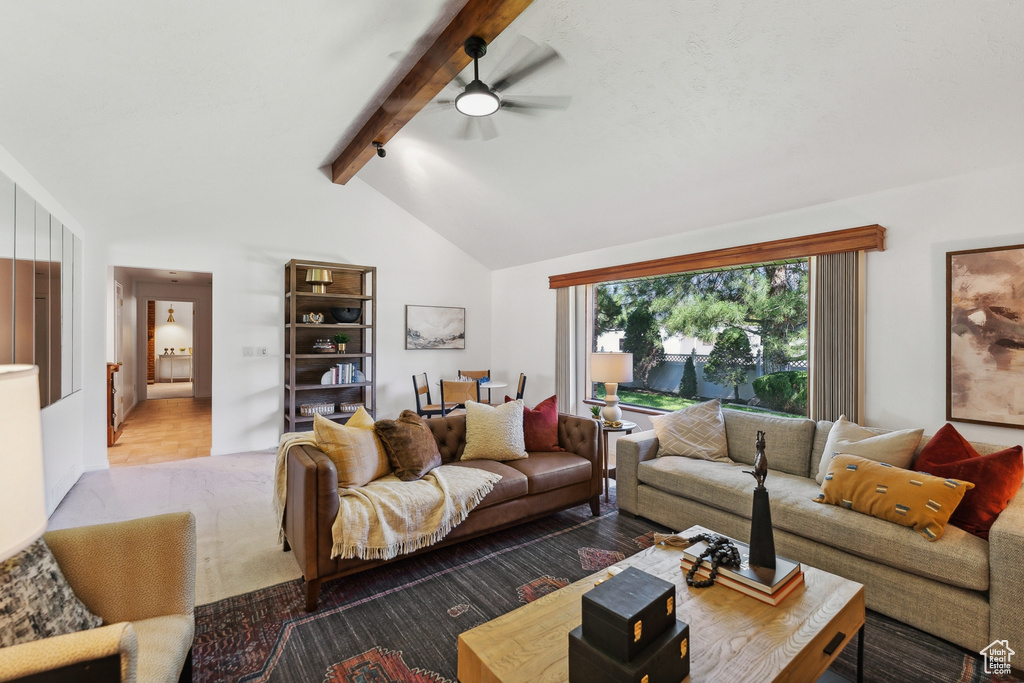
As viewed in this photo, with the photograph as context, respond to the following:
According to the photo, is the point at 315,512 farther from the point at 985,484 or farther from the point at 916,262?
the point at 916,262

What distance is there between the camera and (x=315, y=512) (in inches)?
88.8

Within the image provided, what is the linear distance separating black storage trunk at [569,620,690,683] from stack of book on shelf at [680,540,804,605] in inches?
21.6

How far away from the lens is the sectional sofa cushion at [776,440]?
3139 mm

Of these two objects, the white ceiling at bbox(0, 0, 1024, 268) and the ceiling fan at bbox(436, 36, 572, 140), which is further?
the ceiling fan at bbox(436, 36, 572, 140)

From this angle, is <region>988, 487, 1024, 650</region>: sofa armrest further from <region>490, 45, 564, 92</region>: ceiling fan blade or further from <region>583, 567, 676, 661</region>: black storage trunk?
<region>490, 45, 564, 92</region>: ceiling fan blade

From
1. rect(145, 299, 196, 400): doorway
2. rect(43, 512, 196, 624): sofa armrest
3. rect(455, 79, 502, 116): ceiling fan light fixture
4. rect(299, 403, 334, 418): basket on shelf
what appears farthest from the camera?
rect(145, 299, 196, 400): doorway

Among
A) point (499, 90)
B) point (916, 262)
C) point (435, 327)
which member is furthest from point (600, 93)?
point (435, 327)

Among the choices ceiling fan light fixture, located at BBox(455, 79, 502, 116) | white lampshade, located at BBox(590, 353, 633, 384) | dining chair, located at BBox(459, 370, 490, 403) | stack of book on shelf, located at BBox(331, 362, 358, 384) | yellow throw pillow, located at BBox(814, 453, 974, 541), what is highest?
ceiling fan light fixture, located at BBox(455, 79, 502, 116)

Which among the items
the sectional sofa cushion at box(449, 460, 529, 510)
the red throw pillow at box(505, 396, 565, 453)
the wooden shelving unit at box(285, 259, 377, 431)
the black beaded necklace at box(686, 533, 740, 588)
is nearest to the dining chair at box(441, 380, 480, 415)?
the wooden shelving unit at box(285, 259, 377, 431)

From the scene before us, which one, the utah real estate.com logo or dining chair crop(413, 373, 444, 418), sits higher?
dining chair crop(413, 373, 444, 418)

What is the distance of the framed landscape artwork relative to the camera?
6430 millimetres

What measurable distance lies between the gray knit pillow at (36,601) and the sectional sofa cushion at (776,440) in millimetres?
3582

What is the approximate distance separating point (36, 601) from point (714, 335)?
188 inches

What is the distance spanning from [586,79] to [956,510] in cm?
318
